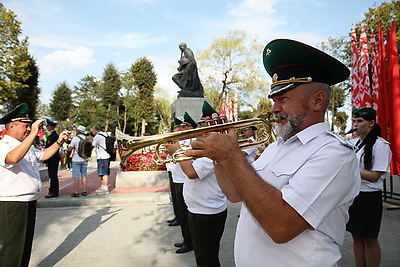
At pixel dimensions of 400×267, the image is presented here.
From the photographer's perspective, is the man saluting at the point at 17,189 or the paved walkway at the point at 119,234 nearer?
the man saluting at the point at 17,189

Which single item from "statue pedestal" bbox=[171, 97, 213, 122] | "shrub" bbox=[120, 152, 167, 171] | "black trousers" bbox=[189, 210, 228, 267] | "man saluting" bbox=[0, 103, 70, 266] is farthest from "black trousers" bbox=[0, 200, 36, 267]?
"statue pedestal" bbox=[171, 97, 213, 122]

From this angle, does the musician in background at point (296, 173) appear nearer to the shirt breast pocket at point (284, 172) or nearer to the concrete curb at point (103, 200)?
the shirt breast pocket at point (284, 172)

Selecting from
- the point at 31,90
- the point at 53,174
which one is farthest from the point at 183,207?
the point at 31,90

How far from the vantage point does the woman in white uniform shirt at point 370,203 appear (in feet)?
10.9

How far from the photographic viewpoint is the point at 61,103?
2056 inches

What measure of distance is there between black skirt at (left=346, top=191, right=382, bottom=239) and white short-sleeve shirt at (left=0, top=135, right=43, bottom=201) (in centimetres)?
426

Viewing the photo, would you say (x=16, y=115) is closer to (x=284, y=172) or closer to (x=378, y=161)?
(x=284, y=172)

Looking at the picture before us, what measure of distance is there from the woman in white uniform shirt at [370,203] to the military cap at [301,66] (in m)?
2.23

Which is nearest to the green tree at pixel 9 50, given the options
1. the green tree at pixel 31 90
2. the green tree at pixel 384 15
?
the green tree at pixel 31 90

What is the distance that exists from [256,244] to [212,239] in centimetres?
170

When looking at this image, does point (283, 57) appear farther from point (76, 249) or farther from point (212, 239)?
point (76, 249)

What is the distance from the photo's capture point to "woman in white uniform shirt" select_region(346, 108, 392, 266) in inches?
131

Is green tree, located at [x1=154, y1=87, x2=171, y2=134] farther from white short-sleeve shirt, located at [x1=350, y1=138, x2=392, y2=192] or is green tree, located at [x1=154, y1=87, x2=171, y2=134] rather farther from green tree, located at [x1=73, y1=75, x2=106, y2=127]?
white short-sleeve shirt, located at [x1=350, y1=138, x2=392, y2=192]

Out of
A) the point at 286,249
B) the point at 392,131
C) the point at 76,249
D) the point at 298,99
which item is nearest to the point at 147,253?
the point at 76,249
